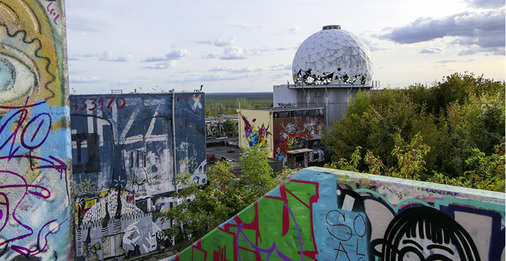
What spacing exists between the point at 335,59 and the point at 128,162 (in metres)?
22.0

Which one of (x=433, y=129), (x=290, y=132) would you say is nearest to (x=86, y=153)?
(x=290, y=132)

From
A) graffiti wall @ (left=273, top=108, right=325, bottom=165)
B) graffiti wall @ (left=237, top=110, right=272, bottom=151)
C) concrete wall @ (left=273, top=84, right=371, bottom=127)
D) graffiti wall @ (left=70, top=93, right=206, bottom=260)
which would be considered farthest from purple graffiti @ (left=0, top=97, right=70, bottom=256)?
concrete wall @ (left=273, top=84, right=371, bottom=127)

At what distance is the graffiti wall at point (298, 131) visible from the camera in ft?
82.9

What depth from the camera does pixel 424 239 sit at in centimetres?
379

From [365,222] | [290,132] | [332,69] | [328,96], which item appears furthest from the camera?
[328,96]

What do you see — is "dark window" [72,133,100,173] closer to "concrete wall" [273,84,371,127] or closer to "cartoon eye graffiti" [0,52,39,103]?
"cartoon eye graffiti" [0,52,39,103]

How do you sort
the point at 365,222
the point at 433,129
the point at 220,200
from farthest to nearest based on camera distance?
the point at 433,129 → the point at 220,200 → the point at 365,222

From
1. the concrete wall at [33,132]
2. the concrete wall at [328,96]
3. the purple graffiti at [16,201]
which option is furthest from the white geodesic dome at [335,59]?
the purple graffiti at [16,201]

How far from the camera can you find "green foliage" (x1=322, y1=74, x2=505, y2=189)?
15969mm

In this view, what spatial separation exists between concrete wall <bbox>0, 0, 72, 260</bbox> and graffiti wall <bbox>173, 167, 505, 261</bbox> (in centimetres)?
262

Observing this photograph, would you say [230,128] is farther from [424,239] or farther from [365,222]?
[424,239]

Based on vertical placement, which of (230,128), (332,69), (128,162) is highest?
(332,69)

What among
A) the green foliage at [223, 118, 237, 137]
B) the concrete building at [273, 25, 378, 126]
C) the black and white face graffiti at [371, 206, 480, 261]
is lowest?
the green foliage at [223, 118, 237, 137]

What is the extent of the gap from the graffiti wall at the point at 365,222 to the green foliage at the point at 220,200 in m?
1.78
